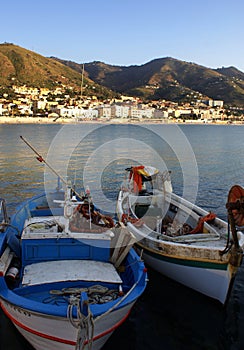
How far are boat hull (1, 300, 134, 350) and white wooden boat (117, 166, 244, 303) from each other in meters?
2.02

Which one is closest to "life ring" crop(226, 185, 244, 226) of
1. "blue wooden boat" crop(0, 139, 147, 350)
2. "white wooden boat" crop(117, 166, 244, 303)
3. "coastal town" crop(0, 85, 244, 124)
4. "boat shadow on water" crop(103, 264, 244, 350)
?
"white wooden boat" crop(117, 166, 244, 303)

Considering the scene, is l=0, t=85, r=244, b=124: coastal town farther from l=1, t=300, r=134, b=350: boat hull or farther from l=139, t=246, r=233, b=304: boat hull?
l=1, t=300, r=134, b=350: boat hull

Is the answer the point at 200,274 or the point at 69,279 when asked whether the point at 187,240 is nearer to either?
the point at 200,274

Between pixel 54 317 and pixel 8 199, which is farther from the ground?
pixel 54 317

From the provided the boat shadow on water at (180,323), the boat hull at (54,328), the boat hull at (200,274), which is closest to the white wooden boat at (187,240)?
the boat hull at (200,274)

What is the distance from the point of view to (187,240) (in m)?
9.93

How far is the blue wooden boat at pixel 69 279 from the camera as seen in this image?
617 cm

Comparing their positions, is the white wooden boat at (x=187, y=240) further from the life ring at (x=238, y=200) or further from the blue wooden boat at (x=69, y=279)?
Answer: the blue wooden boat at (x=69, y=279)

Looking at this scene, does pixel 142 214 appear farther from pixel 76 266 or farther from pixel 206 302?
pixel 76 266

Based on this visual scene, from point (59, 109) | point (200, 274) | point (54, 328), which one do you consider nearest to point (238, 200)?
point (200, 274)

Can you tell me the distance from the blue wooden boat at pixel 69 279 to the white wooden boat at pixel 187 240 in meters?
0.99

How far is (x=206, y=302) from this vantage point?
369 inches

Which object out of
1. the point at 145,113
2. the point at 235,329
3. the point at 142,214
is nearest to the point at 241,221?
the point at 235,329

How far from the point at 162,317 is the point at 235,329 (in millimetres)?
1883
